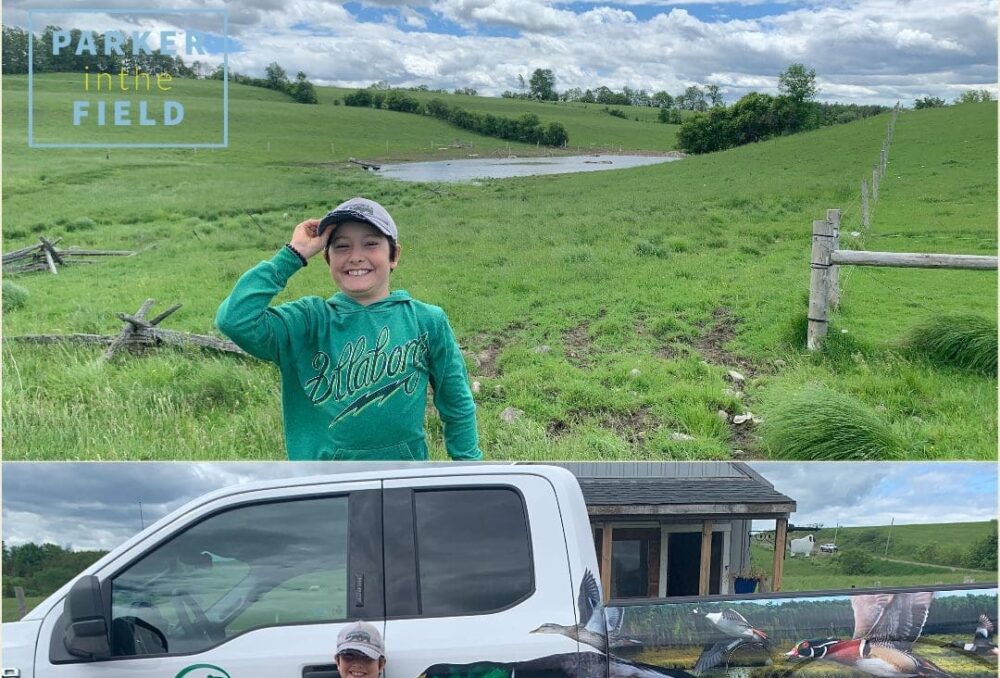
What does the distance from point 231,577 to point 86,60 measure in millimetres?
2451

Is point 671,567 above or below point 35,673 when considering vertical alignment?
above

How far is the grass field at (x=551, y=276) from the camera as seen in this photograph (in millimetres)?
4309

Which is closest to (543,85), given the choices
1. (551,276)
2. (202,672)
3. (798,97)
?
(551,276)

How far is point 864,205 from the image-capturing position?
16.1ft

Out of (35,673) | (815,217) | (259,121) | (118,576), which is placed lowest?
(35,673)

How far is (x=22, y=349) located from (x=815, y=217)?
12.6ft

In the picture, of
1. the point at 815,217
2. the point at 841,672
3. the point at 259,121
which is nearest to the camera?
the point at 841,672

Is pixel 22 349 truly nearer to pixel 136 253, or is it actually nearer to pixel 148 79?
pixel 136 253

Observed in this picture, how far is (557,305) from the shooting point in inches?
184

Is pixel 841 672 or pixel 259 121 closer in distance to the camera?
pixel 841 672

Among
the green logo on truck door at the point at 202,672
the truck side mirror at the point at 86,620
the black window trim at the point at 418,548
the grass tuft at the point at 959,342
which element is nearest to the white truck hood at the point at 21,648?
the truck side mirror at the point at 86,620

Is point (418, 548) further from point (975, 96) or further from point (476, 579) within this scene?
point (975, 96)

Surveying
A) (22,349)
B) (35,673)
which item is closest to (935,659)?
(35,673)

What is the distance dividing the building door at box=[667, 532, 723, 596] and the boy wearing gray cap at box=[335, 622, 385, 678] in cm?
85
